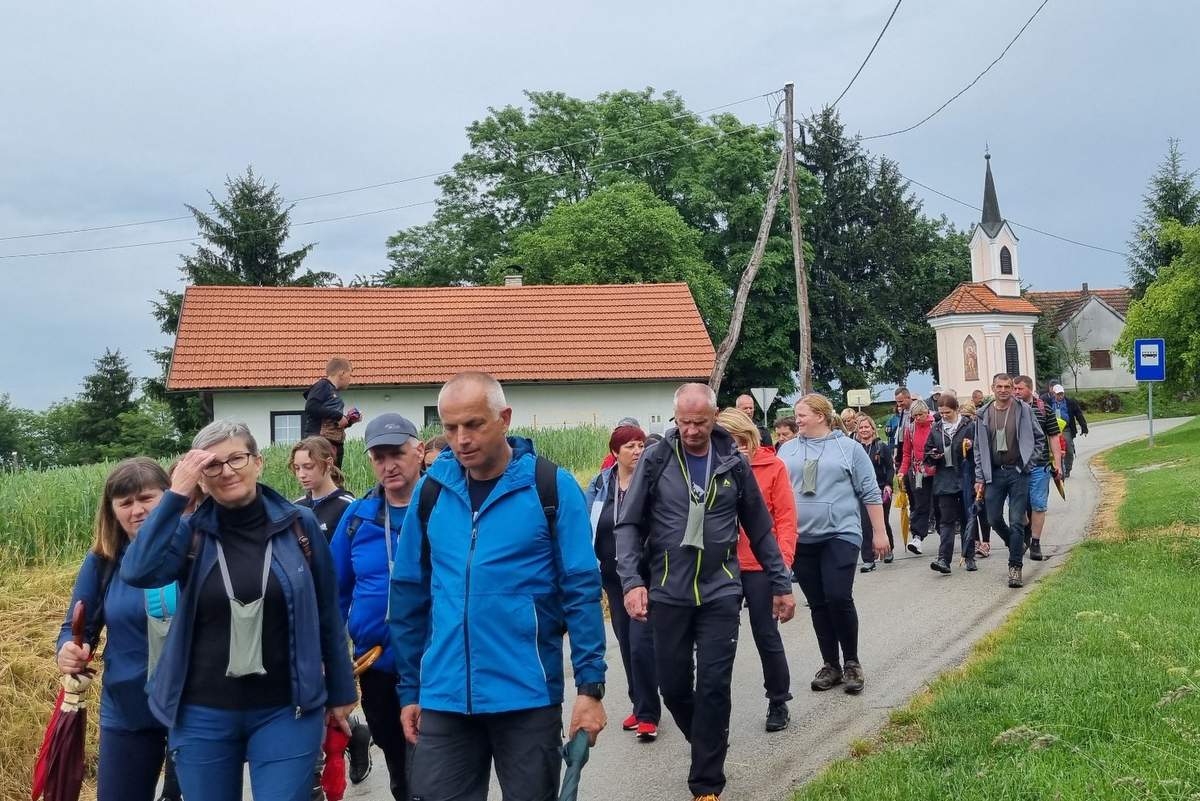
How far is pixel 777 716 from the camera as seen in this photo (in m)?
6.82

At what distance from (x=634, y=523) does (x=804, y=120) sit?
212ft

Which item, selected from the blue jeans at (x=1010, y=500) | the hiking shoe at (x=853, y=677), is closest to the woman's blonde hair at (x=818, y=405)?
the hiking shoe at (x=853, y=677)

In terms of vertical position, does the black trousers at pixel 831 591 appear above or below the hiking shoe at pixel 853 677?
above

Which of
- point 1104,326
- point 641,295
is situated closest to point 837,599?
point 641,295

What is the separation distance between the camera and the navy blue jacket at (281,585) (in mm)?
3680

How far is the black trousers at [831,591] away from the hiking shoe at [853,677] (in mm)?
53

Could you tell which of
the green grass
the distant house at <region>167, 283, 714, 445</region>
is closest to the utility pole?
the distant house at <region>167, 283, 714, 445</region>

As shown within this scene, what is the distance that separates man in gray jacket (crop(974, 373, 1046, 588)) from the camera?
11.5 m

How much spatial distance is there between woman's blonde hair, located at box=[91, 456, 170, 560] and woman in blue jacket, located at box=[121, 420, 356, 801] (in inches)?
32.4

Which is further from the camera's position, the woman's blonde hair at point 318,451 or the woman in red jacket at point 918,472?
the woman in red jacket at point 918,472

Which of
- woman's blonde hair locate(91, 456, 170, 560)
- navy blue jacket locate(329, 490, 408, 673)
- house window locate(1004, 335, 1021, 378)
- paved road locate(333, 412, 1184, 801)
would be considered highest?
house window locate(1004, 335, 1021, 378)

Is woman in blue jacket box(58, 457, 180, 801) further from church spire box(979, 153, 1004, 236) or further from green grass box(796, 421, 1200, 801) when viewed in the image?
church spire box(979, 153, 1004, 236)

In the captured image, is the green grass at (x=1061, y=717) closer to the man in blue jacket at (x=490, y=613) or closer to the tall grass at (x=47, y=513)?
the man in blue jacket at (x=490, y=613)

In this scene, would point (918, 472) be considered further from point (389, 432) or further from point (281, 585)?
point (281, 585)
